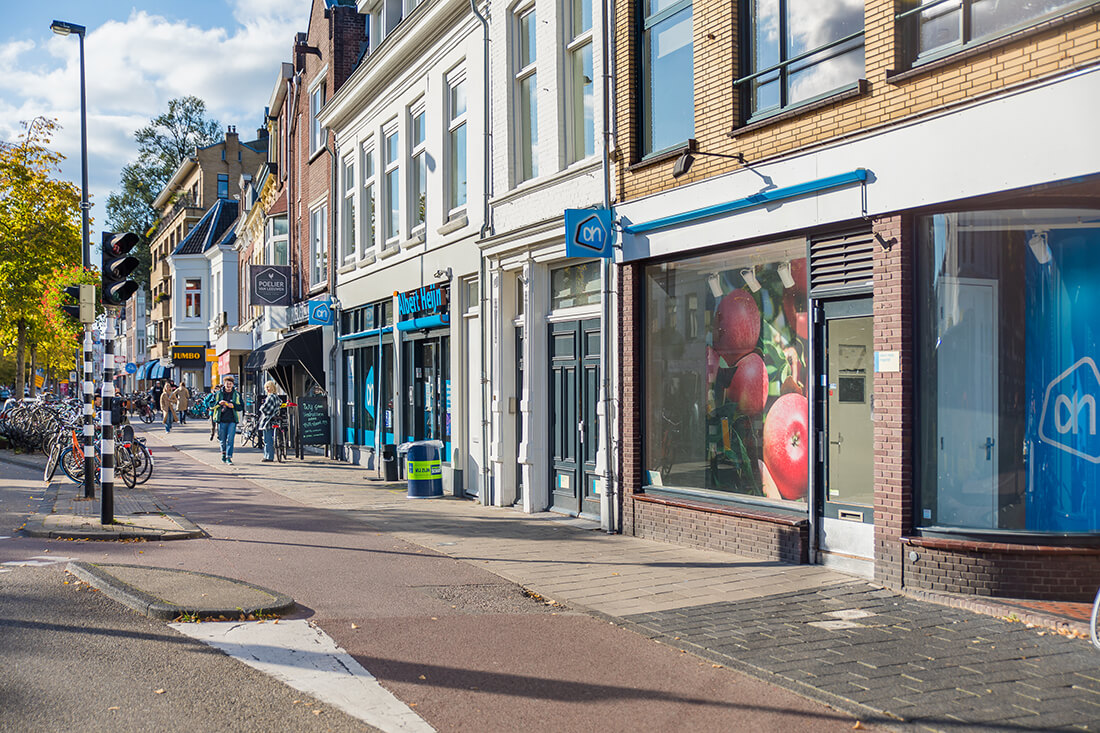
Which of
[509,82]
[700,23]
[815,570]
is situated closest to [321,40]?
[509,82]

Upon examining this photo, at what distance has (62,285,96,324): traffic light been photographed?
1316 cm

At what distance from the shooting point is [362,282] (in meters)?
21.2

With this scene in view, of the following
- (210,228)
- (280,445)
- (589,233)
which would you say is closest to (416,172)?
(589,233)

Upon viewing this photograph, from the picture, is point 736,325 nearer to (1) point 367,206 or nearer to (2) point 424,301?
(2) point 424,301

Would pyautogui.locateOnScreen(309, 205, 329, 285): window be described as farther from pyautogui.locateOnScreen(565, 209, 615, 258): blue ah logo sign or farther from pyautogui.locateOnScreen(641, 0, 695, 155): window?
pyautogui.locateOnScreen(641, 0, 695, 155): window

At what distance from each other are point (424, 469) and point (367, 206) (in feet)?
26.2

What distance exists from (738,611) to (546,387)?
6577 mm

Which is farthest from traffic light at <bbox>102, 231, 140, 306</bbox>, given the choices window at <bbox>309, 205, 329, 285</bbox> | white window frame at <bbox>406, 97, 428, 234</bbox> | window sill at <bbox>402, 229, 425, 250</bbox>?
window at <bbox>309, 205, 329, 285</bbox>

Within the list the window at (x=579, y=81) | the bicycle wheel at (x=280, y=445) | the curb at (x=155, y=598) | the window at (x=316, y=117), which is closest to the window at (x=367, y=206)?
the window at (x=316, y=117)

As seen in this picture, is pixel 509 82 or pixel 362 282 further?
pixel 362 282

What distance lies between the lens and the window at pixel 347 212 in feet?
74.3

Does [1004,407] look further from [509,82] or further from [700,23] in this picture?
[509,82]

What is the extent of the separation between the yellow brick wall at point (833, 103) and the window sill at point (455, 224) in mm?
4514

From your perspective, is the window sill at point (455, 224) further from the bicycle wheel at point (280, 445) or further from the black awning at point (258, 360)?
the black awning at point (258, 360)
